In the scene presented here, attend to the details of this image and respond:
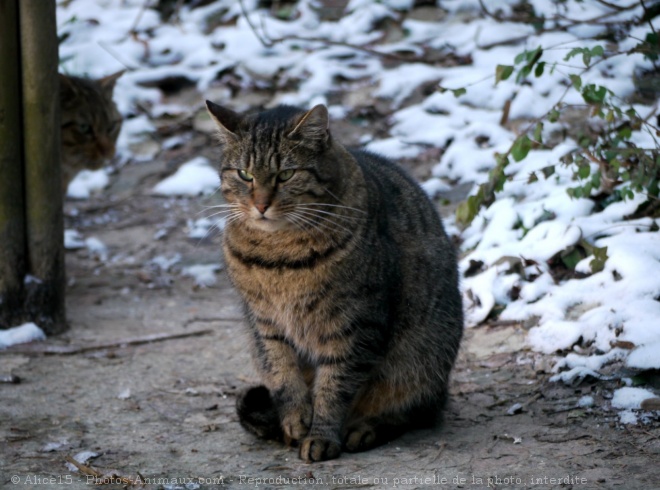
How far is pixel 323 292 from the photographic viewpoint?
3.22 metres

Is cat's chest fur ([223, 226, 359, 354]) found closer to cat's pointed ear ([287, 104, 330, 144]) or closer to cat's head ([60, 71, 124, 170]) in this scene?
cat's pointed ear ([287, 104, 330, 144])

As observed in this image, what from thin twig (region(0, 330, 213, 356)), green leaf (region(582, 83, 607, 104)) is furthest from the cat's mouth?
thin twig (region(0, 330, 213, 356))

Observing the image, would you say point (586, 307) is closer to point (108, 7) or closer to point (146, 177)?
point (146, 177)

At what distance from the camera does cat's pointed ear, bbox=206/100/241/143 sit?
3.35 meters

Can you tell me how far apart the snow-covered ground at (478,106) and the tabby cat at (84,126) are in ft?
3.03

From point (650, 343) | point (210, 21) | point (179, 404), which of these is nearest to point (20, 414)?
point (179, 404)

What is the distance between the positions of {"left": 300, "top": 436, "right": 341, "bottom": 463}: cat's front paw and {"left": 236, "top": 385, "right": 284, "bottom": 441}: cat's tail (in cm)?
19

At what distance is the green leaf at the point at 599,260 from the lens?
4113mm

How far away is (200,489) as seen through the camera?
289 cm

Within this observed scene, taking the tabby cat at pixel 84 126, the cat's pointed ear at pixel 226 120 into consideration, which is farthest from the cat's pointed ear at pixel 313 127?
the tabby cat at pixel 84 126

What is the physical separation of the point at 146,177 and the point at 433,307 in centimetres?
409

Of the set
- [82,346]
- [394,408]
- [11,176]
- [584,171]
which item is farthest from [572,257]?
[11,176]

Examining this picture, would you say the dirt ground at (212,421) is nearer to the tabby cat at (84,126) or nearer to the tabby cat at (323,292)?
the tabby cat at (323,292)

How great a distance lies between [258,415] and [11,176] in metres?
1.92
